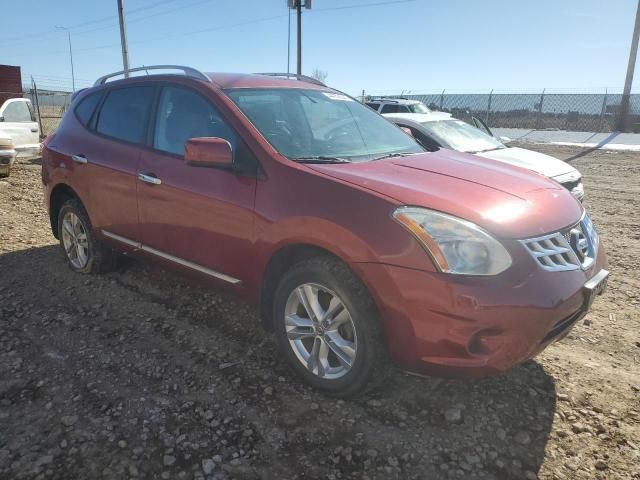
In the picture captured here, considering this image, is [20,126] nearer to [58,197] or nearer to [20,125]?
[20,125]

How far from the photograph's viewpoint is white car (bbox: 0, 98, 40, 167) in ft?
36.1

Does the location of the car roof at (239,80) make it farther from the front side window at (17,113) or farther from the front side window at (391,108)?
the front side window at (391,108)

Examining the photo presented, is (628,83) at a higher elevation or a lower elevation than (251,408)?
higher

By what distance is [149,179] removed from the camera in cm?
353

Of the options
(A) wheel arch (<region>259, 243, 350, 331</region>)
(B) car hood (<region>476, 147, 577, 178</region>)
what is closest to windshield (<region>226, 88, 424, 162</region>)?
(A) wheel arch (<region>259, 243, 350, 331</region>)

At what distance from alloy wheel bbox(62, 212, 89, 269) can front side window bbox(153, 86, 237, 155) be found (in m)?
1.48

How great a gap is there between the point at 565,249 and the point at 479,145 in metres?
5.57

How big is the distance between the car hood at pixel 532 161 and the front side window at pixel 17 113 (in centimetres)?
1023

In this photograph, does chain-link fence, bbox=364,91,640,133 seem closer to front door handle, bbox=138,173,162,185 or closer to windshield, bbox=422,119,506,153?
windshield, bbox=422,119,506,153

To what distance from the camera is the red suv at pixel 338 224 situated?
229 cm

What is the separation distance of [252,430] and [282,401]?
11.1 inches

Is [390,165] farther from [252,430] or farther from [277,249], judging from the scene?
[252,430]

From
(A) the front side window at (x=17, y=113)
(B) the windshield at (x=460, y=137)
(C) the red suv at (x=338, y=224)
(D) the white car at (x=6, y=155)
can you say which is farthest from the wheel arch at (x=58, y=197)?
(A) the front side window at (x=17, y=113)

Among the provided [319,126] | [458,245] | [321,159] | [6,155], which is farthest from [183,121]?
[6,155]
